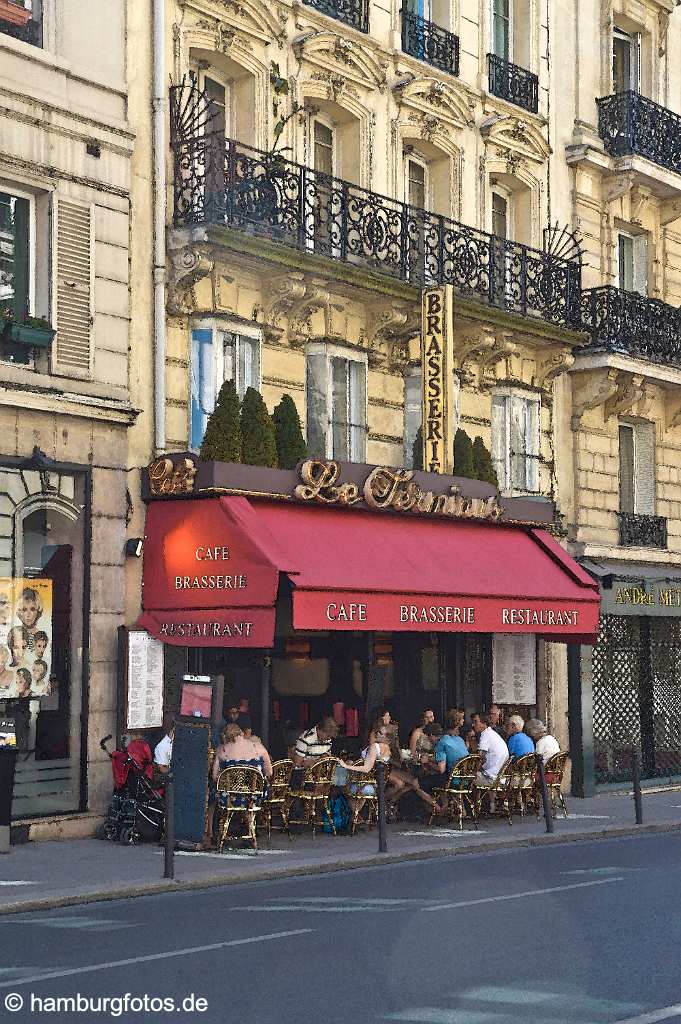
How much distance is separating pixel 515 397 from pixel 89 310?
9.11 m

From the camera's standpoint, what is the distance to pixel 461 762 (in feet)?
65.4

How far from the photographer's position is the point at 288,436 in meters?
20.2

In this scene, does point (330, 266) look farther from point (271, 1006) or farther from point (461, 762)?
point (271, 1006)

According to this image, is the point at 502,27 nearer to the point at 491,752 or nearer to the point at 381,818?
the point at 491,752

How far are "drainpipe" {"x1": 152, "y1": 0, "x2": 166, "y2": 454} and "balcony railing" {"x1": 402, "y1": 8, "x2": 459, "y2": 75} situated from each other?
5.57 metres

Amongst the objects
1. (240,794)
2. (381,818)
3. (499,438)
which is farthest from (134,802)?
(499,438)

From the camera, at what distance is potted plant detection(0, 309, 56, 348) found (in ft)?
57.4

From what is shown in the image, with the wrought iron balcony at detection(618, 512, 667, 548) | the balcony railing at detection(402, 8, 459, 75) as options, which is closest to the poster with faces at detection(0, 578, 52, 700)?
the balcony railing at detection(402, 8, 459, 75)

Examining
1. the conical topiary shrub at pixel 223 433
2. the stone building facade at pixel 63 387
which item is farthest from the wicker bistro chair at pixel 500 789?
the conical topiary shrub at pixel 223 433

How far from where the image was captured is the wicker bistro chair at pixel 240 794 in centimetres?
1722

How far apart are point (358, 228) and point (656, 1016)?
49.8 ft

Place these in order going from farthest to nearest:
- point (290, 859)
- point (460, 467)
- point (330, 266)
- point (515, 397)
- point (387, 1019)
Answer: point (515, 397), point (460, 467), point (330, 266), point (290, 859), point (387, 1019)

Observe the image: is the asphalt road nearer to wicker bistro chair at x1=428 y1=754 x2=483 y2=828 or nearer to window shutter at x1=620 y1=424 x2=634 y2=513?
wicker bistro chair at x1=428 y1=754 x2=483 y2=828

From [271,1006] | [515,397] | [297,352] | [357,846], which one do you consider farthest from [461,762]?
[271,1006]
